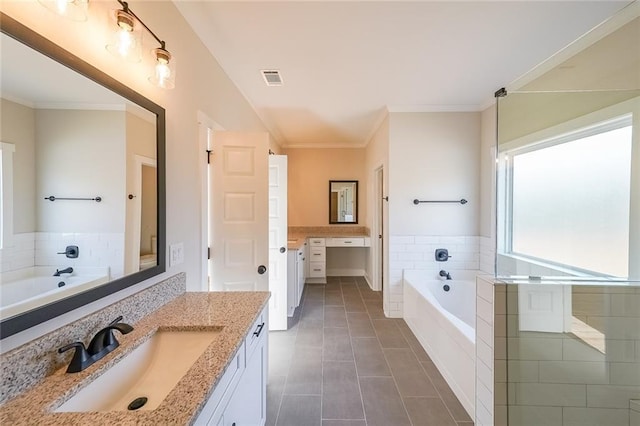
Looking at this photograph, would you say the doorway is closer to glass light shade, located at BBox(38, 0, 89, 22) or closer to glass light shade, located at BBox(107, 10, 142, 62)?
glass light shade, located at BBox(107, 10, 142, 62)

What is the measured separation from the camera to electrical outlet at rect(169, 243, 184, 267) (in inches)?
61.7

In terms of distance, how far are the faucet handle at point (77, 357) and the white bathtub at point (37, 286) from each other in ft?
0.52

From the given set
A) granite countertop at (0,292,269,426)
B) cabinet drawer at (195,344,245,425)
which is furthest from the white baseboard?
cabinet drawer at (195,344,245,425)

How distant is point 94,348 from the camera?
0.91m

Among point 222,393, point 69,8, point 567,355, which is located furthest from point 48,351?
point 567,355

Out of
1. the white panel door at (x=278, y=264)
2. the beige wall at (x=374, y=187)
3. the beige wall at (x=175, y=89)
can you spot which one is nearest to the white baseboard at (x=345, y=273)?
the beige wall at (x=374, y=187)

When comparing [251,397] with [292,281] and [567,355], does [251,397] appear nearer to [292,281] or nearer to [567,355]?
[567,355]

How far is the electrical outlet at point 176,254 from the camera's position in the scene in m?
1.57

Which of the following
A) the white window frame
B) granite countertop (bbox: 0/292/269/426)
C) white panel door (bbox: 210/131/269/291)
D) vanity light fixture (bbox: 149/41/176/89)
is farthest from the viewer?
white panel door (bbox: 210/131/269/291)

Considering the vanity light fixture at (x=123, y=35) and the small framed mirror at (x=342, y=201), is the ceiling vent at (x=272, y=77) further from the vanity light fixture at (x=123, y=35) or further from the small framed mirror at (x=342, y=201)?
the small framed mirror at (x=342, y=201)

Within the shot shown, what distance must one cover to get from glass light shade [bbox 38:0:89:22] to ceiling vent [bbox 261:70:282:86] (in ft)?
5.75

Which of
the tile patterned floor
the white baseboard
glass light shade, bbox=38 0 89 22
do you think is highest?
glass light shade, bbox=38 0 89 22

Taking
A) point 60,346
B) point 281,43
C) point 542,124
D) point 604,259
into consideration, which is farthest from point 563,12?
point 60,346

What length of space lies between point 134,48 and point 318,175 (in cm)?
435
